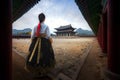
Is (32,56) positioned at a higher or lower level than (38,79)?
higher

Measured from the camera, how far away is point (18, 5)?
44.5ft

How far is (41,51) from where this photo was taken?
7969mm
